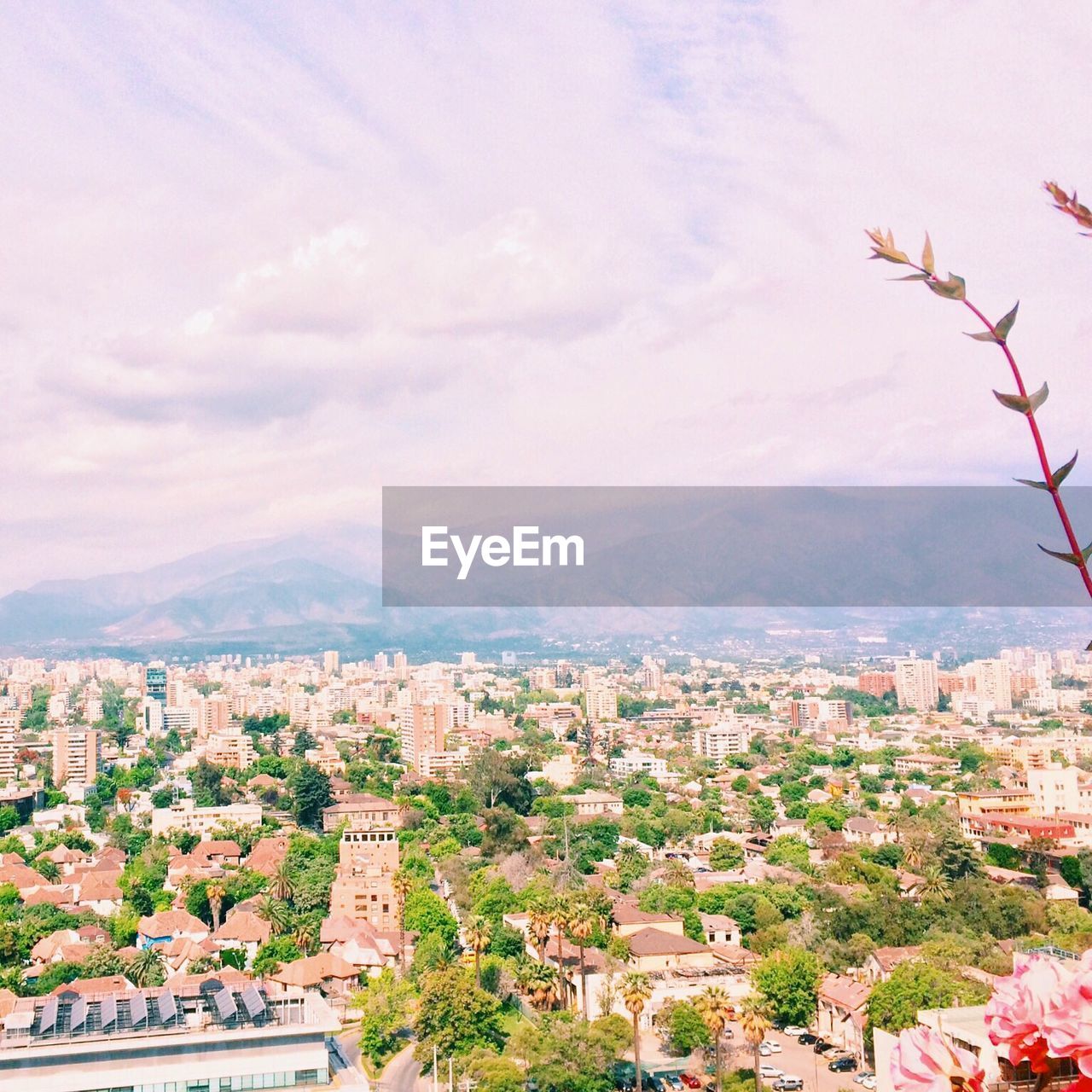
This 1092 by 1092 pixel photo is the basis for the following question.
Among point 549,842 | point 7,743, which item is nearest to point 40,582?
point 7,743

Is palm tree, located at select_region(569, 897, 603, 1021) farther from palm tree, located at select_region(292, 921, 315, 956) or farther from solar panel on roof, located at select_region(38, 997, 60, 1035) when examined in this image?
solar panel on roof, located at select_region(38, 997, 60, 1035)

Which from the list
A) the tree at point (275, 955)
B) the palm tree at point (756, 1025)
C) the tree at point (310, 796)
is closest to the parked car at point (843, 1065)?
the palm tree at point (756, 1025)

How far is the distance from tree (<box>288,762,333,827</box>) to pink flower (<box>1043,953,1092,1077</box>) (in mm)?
16999

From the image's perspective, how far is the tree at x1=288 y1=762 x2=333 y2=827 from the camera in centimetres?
1683

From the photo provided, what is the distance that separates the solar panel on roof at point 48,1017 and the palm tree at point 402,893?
439cm

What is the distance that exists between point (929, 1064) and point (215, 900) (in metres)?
12.0

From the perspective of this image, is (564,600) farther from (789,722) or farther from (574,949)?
(574,949)

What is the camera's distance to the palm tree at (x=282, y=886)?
11.7 metres

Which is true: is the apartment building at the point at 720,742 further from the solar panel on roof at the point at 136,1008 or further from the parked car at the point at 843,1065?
the solar panel on roof at the point at 136,1008

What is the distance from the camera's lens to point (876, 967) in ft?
27.9

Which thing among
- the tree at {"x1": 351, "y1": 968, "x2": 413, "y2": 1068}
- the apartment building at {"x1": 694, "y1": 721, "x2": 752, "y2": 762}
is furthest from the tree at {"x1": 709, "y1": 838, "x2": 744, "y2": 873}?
the apartment building at {"x1": 694, "y1": 721, "x2": 752, "y2": 762}

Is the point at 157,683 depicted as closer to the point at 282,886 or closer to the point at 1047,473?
the point at 282,886

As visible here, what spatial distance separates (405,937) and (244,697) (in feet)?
91.9

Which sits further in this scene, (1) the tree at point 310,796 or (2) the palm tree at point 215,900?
(1) the tree at point 310,796
